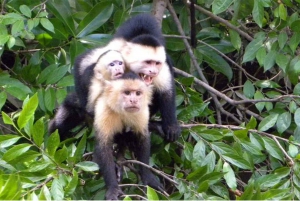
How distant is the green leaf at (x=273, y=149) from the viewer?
3.41m

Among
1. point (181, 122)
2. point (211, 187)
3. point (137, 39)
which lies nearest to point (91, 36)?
point (137, 39)

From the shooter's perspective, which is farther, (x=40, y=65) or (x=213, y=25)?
(x=213, y=25)

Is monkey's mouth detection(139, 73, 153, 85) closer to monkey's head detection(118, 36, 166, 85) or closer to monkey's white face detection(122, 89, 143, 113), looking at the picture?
monkey's head detection(118, 36, 166, 85)

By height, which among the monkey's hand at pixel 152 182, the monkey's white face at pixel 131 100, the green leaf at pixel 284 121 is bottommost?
the monkey's hand at pixel 152 182

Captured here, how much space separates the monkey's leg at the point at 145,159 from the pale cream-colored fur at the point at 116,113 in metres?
0.04

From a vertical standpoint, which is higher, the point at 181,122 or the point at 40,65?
the point at 40,65

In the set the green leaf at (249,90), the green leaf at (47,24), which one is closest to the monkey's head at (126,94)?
the green leaf at (47,24)

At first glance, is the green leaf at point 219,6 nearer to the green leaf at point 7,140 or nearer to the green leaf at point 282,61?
the green leaf at point 282,61

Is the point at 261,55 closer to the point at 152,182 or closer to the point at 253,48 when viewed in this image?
the point at 253,48

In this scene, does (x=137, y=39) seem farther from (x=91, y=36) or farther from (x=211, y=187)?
(x=211, y=187)

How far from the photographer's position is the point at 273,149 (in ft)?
11.2

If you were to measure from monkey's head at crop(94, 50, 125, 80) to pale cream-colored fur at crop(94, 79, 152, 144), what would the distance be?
20 centimetres

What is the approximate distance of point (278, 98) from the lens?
12.4ft

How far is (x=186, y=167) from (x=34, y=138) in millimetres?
953
